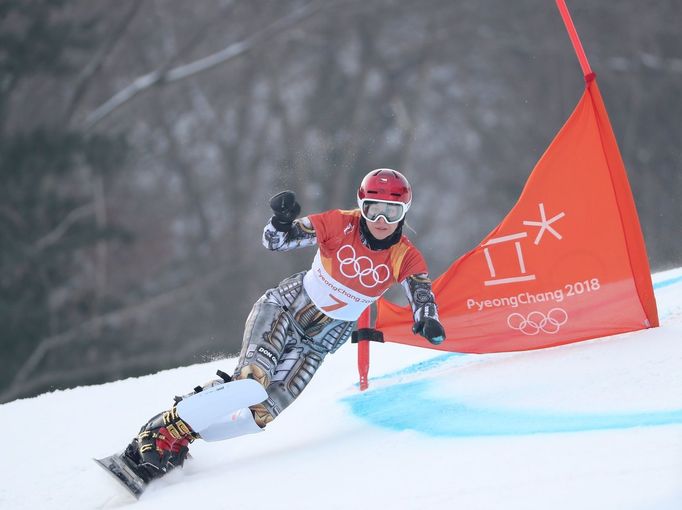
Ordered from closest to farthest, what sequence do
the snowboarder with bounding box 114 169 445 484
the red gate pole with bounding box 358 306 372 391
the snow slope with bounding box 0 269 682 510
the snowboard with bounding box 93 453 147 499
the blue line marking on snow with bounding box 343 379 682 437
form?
the snow slope with bounding box 0 269 682 510
the blue line marking on snow with bounding box 343 379 682 437
the snowboard with bounding box 93 453 147 499
the snowboarder with bounding box 114 169 445 484
the red gate pole with bounding box 358 306 372 391

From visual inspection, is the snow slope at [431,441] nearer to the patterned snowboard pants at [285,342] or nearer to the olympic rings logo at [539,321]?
the olympic rings logo at [539,321]

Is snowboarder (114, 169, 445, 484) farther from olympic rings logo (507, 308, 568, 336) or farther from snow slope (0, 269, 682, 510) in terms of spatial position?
olympic rings logo (507, 308, 568, 336)

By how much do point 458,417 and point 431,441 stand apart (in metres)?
0.31

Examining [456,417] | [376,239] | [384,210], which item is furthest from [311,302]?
[456,417]

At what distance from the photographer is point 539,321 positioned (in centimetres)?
→ 433

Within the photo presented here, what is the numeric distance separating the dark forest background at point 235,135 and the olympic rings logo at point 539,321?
1413 cm

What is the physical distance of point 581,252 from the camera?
14.0 ft

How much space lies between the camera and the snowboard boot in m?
3.57

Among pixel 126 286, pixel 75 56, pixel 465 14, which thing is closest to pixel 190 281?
pixel 126 286

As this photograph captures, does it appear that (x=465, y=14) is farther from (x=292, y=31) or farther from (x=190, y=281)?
(x=190, y=281)

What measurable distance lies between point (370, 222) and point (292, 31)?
2039 cm

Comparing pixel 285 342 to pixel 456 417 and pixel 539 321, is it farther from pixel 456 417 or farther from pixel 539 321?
pixel 539 321

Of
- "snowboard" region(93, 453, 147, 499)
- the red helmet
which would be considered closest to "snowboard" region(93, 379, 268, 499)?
"snowboard" region(93, 453, 147, 499)

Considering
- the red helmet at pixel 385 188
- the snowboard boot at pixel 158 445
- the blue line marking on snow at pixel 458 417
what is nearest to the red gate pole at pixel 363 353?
the blue line marking on snow at pixel 458 417
